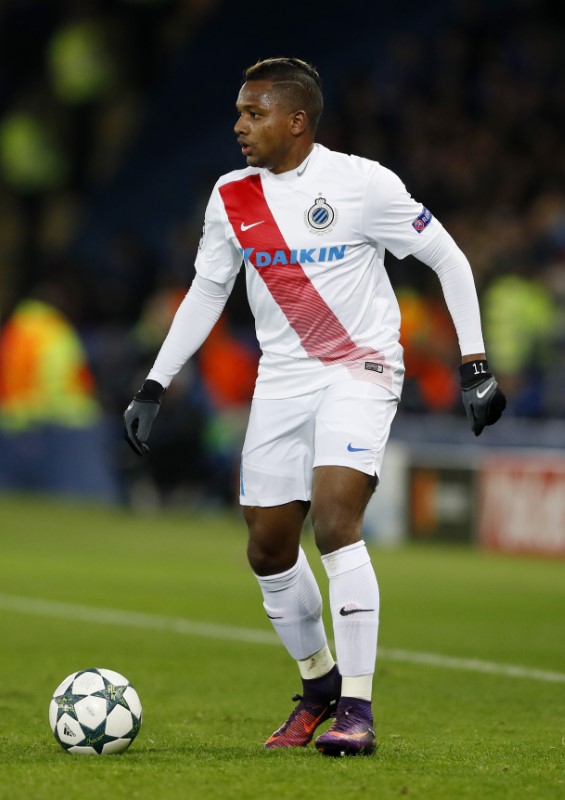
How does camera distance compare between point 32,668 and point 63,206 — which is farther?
point 63,206

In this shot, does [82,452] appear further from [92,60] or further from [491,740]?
[491,740]

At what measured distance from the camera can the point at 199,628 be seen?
9.19 m

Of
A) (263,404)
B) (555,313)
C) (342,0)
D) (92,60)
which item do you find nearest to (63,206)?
(92,60)

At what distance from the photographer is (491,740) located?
562 centimetres

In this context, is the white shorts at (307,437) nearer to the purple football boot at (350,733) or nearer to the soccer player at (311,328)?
the soccer player at (311,328)

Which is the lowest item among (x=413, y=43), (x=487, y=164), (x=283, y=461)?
(x=283, y=461)

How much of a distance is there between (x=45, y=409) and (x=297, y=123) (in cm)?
A: 1429

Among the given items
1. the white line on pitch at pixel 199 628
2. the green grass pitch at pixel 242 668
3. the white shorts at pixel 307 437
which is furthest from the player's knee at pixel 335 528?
the white line on pitch at pixel 199 628

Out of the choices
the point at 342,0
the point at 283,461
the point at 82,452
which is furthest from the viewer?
the point at 342,0

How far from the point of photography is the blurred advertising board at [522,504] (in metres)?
13.3

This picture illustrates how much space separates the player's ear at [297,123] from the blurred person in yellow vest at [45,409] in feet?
43.0

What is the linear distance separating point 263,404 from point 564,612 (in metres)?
5.11

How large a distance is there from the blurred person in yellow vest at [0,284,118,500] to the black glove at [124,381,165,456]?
12761 mm

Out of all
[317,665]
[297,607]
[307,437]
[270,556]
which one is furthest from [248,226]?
→ [317,665]
